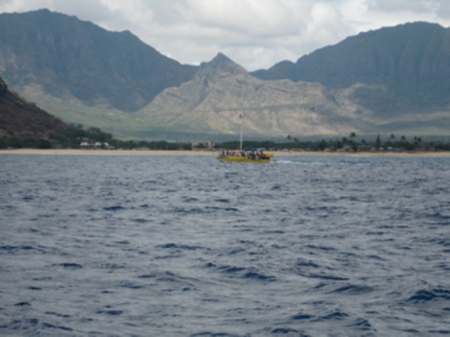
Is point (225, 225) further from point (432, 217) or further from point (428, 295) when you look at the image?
point (428, 295)

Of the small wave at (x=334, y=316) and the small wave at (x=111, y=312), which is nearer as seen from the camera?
the small wave at (x=334, y=316)

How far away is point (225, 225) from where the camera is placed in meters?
54.1

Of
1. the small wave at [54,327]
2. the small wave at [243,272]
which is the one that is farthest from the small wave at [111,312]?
the small wave at [243,272]

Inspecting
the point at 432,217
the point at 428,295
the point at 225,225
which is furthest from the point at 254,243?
the point at 432,217

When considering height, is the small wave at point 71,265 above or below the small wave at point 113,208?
above

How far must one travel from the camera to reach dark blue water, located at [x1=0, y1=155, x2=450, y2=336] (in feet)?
86.5

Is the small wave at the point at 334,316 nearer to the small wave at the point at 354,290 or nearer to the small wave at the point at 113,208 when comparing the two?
the small wave at the point at 354,290

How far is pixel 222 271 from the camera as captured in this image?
3506 cm

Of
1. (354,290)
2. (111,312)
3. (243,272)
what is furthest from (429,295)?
(111,312)

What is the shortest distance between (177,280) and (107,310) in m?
5.77

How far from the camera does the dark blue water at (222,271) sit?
86.5 feet

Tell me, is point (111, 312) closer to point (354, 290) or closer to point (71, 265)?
point (71, 265)

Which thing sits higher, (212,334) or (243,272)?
(243,272)

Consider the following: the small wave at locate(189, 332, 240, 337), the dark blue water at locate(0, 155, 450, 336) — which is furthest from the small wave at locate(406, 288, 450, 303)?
the small wave at locate(189, 332, 240, 337)
